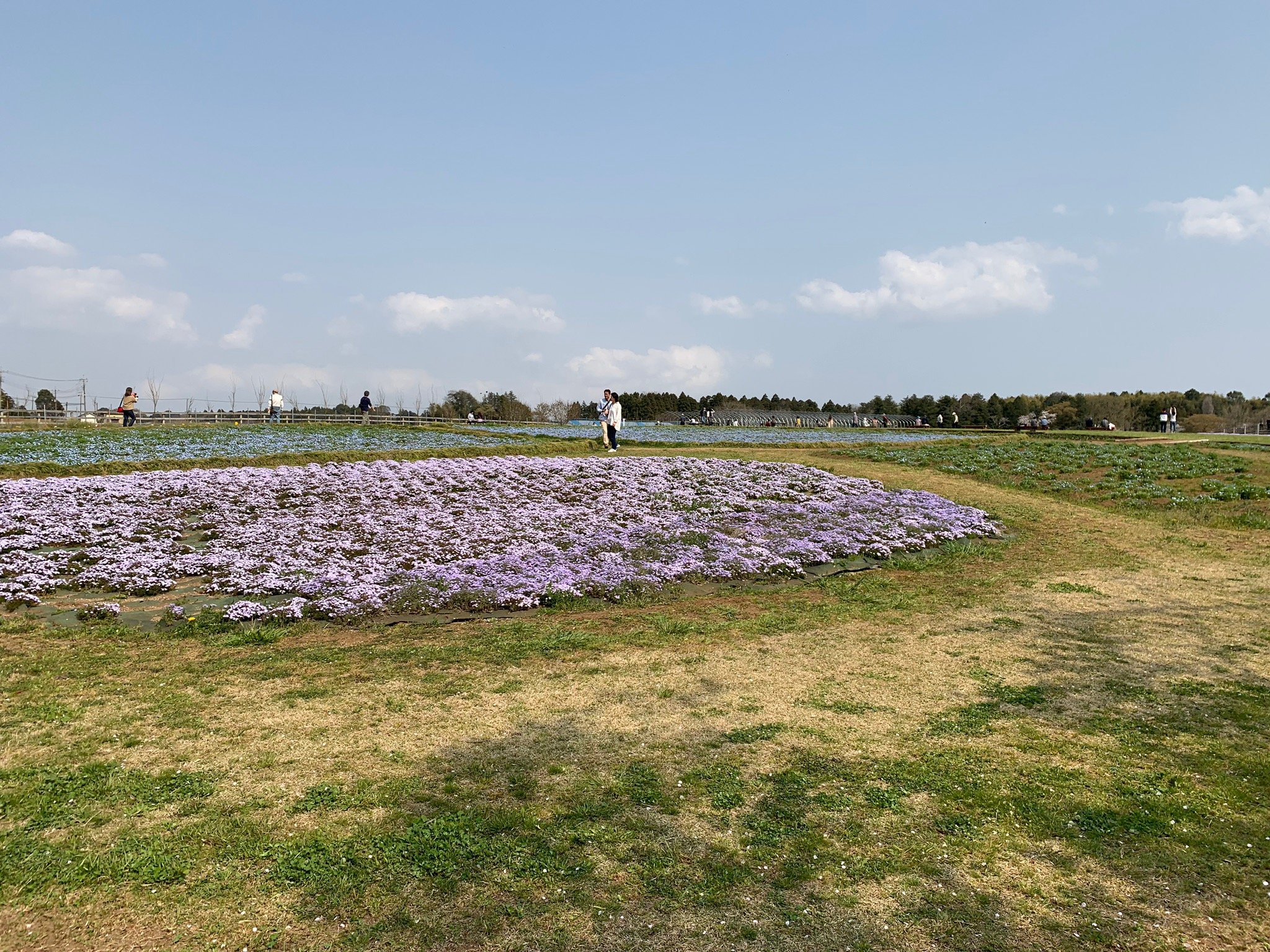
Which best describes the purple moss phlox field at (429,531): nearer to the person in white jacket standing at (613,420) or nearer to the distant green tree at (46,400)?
the person in white jacket standing at (613,420)

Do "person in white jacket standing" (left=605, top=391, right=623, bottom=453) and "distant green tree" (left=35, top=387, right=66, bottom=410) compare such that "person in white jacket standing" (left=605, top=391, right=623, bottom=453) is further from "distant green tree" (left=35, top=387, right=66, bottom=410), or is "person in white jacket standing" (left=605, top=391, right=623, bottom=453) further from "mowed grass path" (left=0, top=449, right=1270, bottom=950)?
"distant green tree" (left=35, top=387, right=66, bottom=410)

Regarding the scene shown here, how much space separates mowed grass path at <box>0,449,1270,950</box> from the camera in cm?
455

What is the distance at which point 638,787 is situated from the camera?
6.14 meters

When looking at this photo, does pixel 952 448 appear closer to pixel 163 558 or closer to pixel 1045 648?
pixel 1045 648

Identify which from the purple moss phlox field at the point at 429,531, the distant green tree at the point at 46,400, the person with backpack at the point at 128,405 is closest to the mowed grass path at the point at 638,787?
the purple moss phlox field at the point at 429,531

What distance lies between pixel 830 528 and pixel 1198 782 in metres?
11.5

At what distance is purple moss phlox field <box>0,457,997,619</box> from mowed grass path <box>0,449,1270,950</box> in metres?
1.73

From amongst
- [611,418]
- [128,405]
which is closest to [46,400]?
[128,405]

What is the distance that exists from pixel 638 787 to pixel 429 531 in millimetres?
10827

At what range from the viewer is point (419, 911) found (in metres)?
4.59

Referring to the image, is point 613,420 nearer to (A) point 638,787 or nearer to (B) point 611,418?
(B) point 611,418

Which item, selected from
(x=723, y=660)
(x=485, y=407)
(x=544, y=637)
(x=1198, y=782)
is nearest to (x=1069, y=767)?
(x=1198, y=782)

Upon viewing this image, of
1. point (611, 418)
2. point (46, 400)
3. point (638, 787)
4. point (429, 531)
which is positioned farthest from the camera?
point (46, 400)

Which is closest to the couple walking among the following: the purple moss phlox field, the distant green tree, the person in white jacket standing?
the person in white jacket standing
